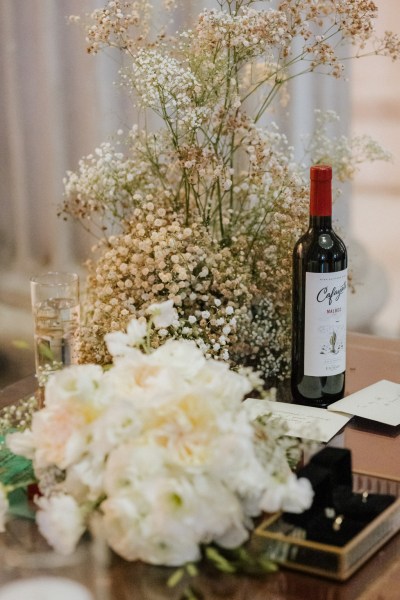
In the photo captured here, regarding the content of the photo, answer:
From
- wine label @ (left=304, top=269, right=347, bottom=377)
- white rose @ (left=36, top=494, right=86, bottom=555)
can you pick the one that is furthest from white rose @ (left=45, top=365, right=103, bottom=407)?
wine label @ (left=304, top=269, right=347, bottom=377)

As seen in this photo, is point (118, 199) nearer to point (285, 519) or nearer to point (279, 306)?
point (279, 306)

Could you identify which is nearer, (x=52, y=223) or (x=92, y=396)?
(x=92, y=396)

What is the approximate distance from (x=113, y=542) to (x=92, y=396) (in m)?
0.15

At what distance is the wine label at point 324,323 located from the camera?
1.40 metres

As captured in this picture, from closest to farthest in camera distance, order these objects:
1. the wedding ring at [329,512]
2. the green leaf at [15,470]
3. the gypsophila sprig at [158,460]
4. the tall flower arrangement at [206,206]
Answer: the gypsophila sprig at [158,460]
the wedding ring at [329,512]
the green leaf at [15,470]
the tall flower arrangement at [206,206]

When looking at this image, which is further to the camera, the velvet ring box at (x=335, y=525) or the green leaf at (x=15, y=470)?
the green leaf at (x=15, y=470)

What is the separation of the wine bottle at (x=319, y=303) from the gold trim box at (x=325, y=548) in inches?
14.7

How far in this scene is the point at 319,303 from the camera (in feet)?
4.62

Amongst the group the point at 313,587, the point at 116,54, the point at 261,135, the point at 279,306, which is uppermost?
the point at 116,54

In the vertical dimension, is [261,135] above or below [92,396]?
above

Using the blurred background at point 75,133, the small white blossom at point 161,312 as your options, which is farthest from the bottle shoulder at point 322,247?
the blurred background at point 75,133

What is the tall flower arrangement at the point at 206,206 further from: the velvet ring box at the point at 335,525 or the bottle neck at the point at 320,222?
the velvet ring box at the point at 335,525

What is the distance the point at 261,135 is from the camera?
1.70 metres

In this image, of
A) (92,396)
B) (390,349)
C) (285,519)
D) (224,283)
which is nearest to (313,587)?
(285,519)
